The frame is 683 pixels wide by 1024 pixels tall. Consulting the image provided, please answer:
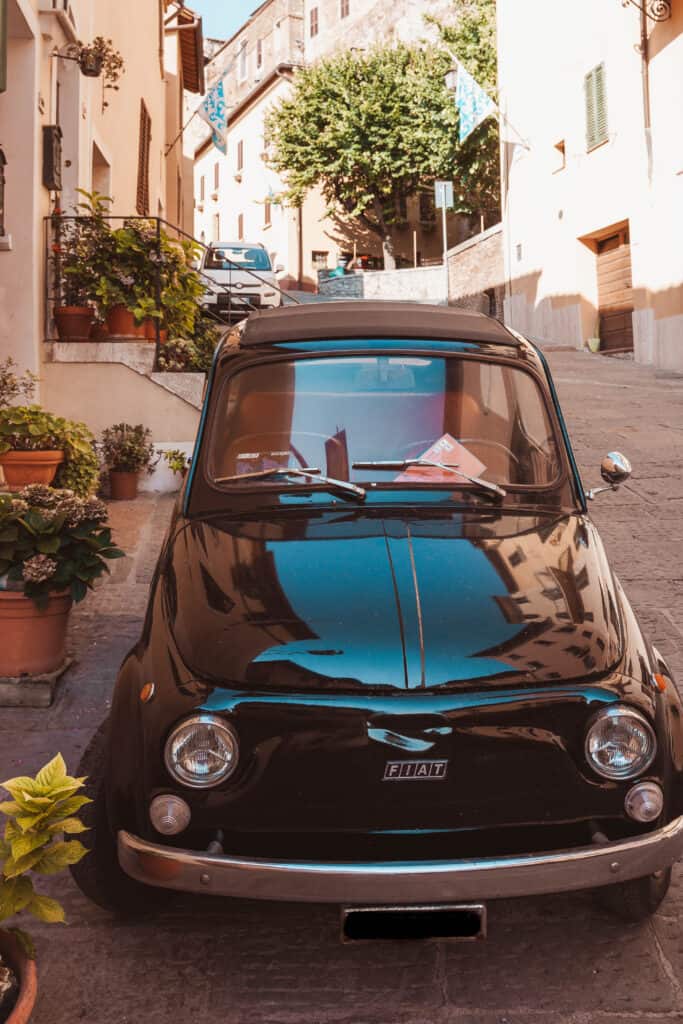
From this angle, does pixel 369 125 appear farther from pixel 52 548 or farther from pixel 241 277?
pixel 52 548

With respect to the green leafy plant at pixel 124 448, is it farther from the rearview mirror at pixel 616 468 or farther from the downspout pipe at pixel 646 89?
the downspout pipe at pixel 646 89

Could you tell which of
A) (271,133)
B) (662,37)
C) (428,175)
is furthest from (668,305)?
(271,133)

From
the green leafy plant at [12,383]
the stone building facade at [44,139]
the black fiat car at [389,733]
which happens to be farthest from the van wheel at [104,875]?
the stone building facade at [44,139]

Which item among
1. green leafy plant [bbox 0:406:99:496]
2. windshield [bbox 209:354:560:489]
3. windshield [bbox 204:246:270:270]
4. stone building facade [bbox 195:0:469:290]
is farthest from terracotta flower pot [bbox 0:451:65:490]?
stone building facade [bbox 195:0:469:290]

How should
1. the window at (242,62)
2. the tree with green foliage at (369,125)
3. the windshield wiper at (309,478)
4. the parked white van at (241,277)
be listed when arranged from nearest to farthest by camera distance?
the windshield wiper at (309,478) → the parked white van at (241,277) → the tree with green foliage at (369,125) → the window at (242,62)

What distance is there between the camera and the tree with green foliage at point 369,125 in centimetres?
3481

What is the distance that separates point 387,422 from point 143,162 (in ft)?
46.8

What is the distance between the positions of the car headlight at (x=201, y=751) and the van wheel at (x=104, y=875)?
396 mm

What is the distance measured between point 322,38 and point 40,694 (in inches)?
1779

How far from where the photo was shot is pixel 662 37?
16875 mm

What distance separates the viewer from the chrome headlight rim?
250cm

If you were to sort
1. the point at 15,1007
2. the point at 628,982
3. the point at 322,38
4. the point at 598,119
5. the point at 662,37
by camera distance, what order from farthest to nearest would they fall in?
the point at 322,38 → the point at 598,119 → the point at 662,37 → the point at 628,982 → the point at 15,1007

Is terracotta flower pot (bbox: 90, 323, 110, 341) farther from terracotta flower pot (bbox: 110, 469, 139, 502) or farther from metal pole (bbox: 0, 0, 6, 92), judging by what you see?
metal pole (bbox: 0, 0, 6, 92)

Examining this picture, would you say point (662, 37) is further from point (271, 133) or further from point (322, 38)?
point (322, 38)
